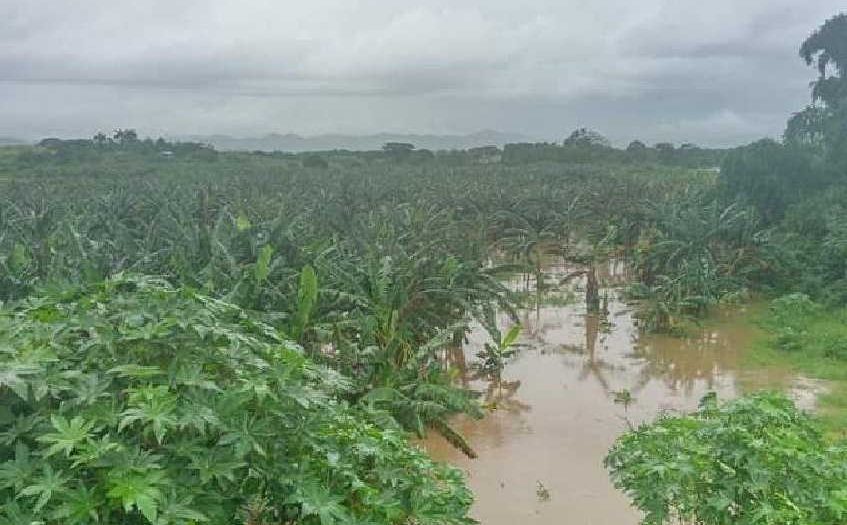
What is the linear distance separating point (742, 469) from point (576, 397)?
6793 mm

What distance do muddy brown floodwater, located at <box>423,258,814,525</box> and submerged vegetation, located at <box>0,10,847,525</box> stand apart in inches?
17.4

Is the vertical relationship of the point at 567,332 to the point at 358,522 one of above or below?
below

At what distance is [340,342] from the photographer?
8961 millimetres

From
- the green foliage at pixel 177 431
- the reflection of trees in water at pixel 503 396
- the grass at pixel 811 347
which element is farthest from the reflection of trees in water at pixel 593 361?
the green foliage at pixel 177 431

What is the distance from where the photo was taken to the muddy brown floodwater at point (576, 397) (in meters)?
7.87

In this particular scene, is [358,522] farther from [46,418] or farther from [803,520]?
[803,520]

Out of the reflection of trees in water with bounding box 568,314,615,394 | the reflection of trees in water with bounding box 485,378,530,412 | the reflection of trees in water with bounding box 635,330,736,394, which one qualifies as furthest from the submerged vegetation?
the reflection of trees in water with bounding box 568,314,615,394

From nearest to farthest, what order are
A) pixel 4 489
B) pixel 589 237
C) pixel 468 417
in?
pixel 4 489, pixel 468 417, pixel 589 237

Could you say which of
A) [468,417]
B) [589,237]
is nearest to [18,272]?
[468,417]

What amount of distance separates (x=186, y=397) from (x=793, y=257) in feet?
53.1

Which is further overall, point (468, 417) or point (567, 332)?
point (567, 332)

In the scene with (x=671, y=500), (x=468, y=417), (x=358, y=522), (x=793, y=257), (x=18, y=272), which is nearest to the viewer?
(x=358, y=522)

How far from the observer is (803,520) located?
405 cm

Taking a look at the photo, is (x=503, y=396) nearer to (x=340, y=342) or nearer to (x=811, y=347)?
(x=340, y=342)
